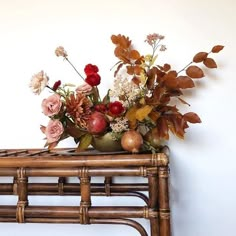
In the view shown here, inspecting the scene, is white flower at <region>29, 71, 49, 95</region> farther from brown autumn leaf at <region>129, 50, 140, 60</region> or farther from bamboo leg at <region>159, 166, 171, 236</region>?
bamboo leg at <region>159, 166, 171, 236</region>

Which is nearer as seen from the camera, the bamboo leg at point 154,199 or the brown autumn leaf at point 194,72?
the bamboo leg at point 154,199

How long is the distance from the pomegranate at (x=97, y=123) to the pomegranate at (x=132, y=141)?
77 mm

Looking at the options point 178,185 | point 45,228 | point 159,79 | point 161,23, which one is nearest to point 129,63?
point 159,79

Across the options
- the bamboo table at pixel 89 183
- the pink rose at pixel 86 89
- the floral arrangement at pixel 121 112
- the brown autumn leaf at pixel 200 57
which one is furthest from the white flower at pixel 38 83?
the brown autumn leaf at pixel 200 57

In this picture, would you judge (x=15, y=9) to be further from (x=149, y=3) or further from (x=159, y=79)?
(x=159, y=79)

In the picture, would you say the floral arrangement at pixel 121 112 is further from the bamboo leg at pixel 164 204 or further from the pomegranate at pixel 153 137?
the bamboo leg at pixel 164 204

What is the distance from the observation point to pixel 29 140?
131 cm

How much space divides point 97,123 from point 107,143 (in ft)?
0.27

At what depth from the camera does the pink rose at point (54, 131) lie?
0.95m

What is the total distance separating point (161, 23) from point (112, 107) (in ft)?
1.66

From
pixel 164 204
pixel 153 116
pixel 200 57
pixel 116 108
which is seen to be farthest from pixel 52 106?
pixel 200 57

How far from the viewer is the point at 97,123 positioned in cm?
96

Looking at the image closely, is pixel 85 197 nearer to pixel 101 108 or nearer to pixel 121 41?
pixel 101 108

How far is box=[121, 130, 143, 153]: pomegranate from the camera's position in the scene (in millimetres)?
926
